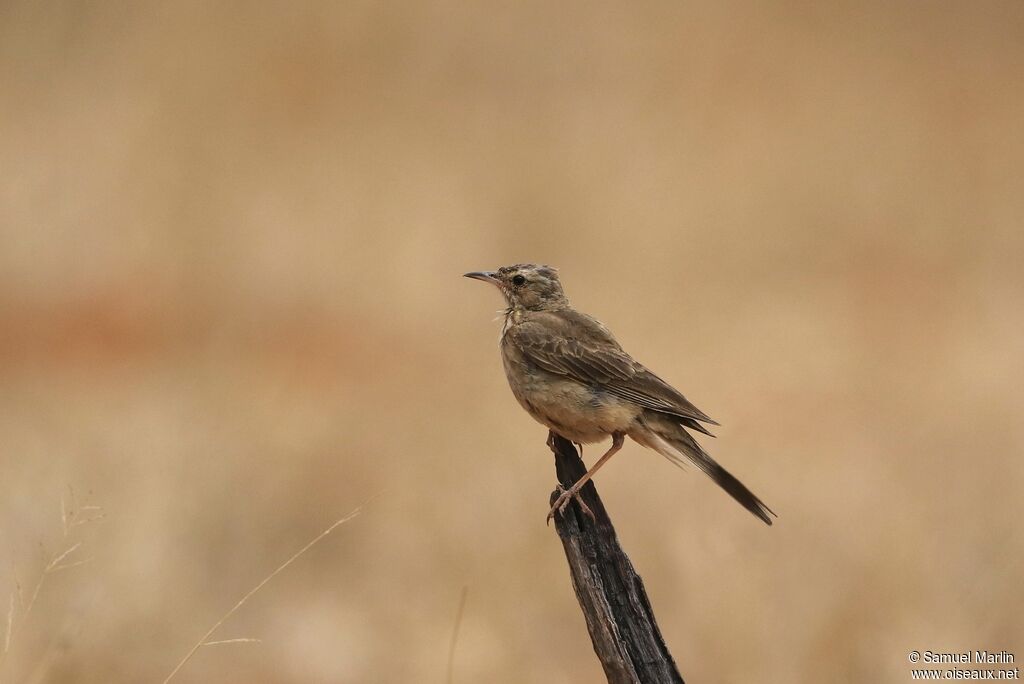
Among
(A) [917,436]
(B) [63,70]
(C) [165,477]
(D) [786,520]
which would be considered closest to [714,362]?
(A) [917,436]

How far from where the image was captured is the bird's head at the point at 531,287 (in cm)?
750

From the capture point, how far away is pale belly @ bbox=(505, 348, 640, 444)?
648 centimetres

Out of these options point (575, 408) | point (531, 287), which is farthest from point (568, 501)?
point (531, 287)

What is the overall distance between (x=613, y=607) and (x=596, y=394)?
1763mm

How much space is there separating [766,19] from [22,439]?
66.1 ft

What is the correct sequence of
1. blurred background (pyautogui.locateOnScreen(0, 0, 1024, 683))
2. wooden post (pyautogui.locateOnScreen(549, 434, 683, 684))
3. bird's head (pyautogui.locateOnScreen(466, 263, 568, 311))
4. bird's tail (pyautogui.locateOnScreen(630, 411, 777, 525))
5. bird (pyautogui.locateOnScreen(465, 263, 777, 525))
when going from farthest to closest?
1. blurred background (pyautogui.locateOnScreen(0, 0, 1024, 683))
2. bird's head (pyautogui.locateOnScreen(466, 263, 568, 311))
3. bird (pyautogui.locateOnScreen(465, 263, 777, 525))
4. bird's tail (pyautogui.locateOnScreen(630, 411, 777, 525))
5. wooden post (pyautogui.locateOnScreen(549, 434, 683, 684))

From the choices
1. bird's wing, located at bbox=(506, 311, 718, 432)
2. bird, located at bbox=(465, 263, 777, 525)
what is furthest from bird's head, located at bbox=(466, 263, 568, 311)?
bird, located at bbox=(465, 263, 777, 525)

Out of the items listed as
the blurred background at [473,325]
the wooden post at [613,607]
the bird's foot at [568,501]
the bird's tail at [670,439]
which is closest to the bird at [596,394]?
the bird's tail at [670,439]

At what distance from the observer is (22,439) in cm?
1215

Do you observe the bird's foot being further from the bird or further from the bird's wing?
the bird's wing

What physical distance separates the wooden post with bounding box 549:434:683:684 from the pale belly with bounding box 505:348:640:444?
1.19 meters

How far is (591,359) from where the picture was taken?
6750mm

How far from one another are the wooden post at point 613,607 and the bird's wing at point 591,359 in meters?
1.16

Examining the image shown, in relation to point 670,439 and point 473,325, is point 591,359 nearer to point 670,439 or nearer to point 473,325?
point 670,439
